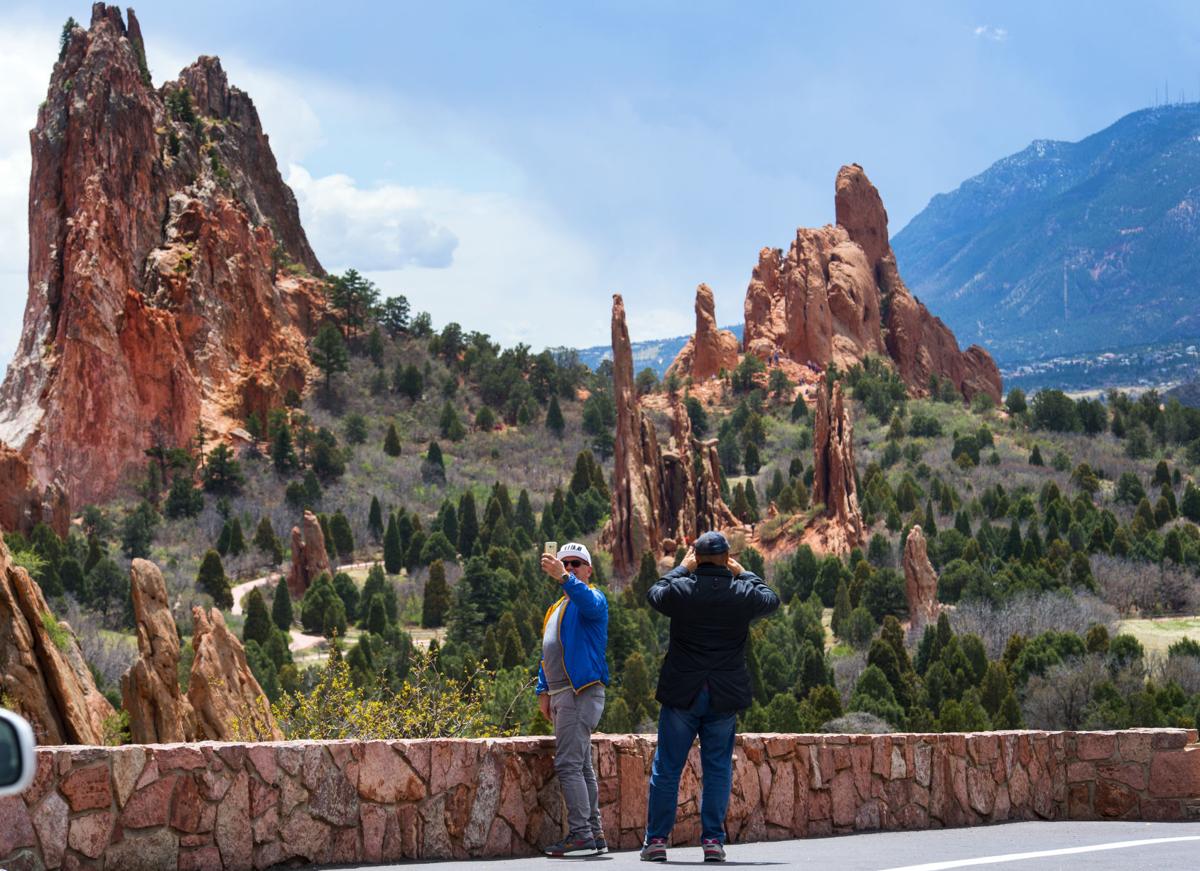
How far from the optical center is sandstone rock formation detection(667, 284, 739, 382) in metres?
125

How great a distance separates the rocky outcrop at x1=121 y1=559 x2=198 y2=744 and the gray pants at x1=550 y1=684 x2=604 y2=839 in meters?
17.1

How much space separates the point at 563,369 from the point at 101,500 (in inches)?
1733

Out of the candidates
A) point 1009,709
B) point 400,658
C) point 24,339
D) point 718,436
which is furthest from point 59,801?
point 718,436

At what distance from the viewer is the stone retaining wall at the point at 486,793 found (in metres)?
8.30

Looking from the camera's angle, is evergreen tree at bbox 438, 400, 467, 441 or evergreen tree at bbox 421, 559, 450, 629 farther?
evergreen tree at bbox 438, 400, 467, 441

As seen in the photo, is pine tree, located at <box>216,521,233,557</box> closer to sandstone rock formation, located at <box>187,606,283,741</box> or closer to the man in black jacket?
sandstone rock formation, located at <box>187,606,283,741</box>

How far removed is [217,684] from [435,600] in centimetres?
4139

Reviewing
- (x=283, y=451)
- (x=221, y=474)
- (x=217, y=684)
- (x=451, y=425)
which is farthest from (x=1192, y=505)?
(x=217, y=684)

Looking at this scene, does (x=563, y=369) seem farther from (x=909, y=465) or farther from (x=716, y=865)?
(x=716, y=865)

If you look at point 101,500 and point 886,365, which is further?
point 886,365

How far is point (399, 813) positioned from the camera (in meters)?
9.14

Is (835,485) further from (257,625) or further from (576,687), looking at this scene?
(576,687)

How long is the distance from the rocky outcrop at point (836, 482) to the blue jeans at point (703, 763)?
2658 inches

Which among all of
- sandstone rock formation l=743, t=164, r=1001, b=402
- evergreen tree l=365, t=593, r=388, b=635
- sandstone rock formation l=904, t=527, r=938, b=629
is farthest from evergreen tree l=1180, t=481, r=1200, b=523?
evergreen tree l=365, t=593, r=388, b=635
